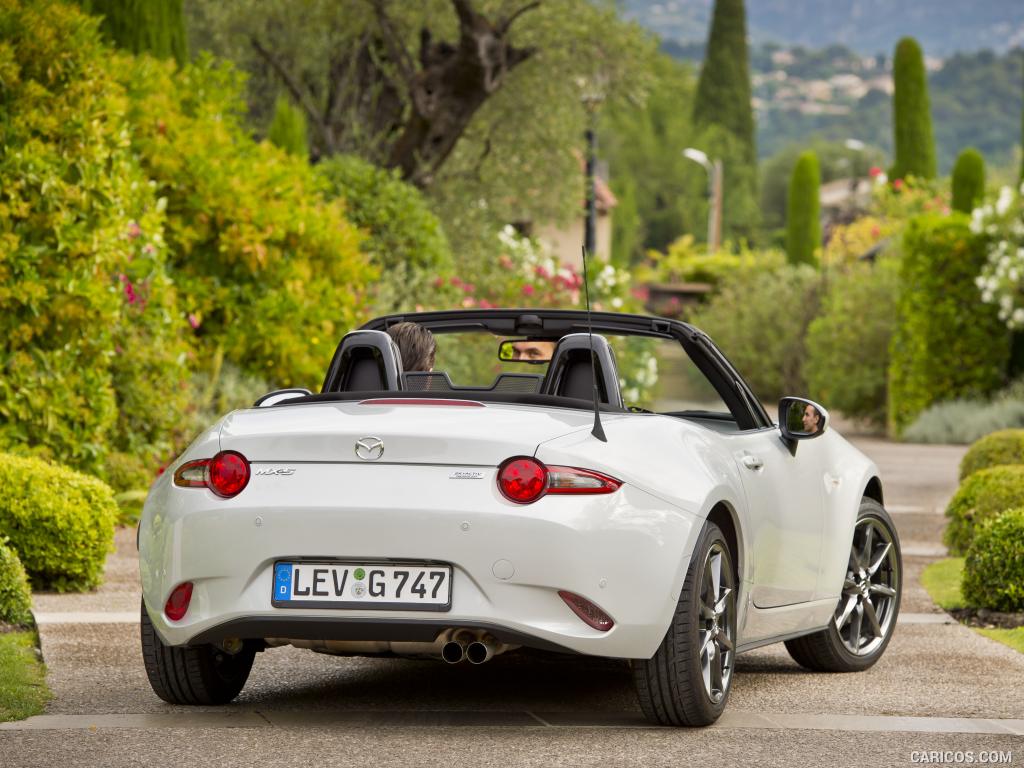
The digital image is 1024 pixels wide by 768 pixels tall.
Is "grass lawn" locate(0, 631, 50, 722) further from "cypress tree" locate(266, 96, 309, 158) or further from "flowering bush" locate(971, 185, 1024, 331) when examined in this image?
"flowering bush" locate(971, 185, 1024, 331)

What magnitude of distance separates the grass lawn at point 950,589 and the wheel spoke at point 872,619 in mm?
724

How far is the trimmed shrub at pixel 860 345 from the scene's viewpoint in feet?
96.1

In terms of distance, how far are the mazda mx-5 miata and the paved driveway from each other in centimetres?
25

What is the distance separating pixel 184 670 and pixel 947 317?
65.8ft

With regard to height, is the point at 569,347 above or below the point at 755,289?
above

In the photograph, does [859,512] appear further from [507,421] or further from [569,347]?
[507,421]

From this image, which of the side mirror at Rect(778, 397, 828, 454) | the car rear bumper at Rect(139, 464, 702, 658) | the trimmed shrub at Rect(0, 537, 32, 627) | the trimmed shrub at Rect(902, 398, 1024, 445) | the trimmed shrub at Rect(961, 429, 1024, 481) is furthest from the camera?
the trimmed shrub at Rect(902, 398, 1024, 445)

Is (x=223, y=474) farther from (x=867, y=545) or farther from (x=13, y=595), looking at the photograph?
(x=867, y=545)

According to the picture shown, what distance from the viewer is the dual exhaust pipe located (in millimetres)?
5520

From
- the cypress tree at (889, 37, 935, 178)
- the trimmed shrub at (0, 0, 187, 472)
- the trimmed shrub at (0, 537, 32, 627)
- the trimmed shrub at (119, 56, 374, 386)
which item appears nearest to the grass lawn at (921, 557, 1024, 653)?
the trimmed shrub at (0, 537, 32, 627)

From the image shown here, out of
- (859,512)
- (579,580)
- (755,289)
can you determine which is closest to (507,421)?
(579,580)

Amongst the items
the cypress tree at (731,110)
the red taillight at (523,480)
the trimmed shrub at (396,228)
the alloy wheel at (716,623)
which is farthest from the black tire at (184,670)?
the cypress tree at (731,110)

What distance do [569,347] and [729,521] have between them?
80 cm

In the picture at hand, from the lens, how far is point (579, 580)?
538 centimetres
